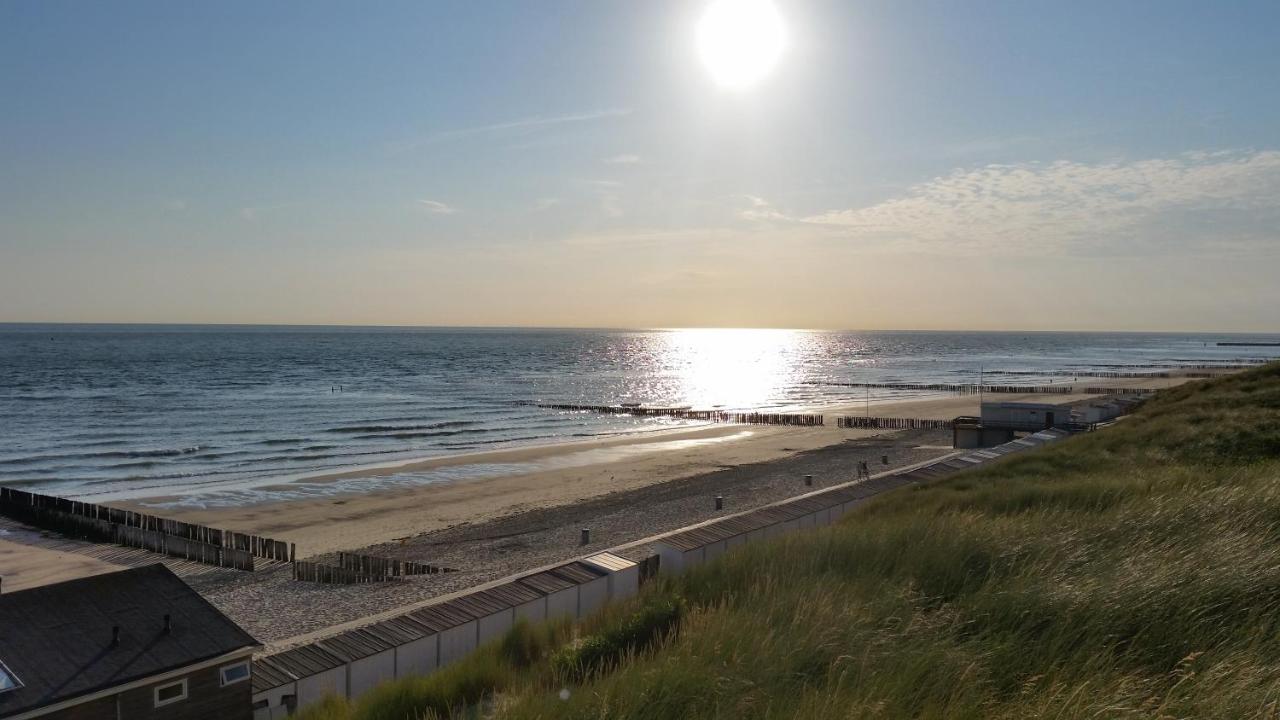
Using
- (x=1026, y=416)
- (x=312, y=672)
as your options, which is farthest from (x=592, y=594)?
(x=1026, y=416)

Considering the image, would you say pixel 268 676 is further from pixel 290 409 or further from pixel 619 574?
pixel 290 409

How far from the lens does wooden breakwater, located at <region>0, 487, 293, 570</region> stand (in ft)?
85.1

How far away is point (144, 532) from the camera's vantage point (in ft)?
90.5

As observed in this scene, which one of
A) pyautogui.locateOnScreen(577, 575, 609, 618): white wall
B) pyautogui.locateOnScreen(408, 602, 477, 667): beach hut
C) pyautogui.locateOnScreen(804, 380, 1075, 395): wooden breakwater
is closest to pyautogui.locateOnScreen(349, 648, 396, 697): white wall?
pyautogui.locateOnScreen(408, 602, 477, 667): beach hut

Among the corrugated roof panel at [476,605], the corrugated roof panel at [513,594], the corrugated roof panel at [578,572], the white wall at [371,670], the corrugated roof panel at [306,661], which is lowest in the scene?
the white wall at [371,670]

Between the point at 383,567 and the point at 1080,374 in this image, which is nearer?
the point at 383,567

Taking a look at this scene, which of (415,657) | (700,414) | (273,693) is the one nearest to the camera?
(273,693)

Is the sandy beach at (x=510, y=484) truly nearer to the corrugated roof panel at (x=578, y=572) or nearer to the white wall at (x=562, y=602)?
the corrugated roof panel at (x=578, y=572)

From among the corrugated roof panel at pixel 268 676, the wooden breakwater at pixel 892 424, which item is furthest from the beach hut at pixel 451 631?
the wooden breakwater at pixel 892 424

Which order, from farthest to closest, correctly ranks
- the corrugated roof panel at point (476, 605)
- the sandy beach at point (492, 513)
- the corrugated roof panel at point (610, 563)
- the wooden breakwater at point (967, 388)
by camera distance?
the wooden breakwater at point (967, 388) → the sandy beach at point (492, 513) → the corrugated roof panel at point (610, 563) → the corrugated roof panel at point (476, 605)

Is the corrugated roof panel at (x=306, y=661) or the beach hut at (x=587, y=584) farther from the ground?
the beach hut at (x=587, y=584)

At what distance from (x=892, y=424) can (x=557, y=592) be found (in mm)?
51518

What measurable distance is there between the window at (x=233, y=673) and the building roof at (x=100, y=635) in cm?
29

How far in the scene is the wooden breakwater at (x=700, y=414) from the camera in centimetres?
6794
